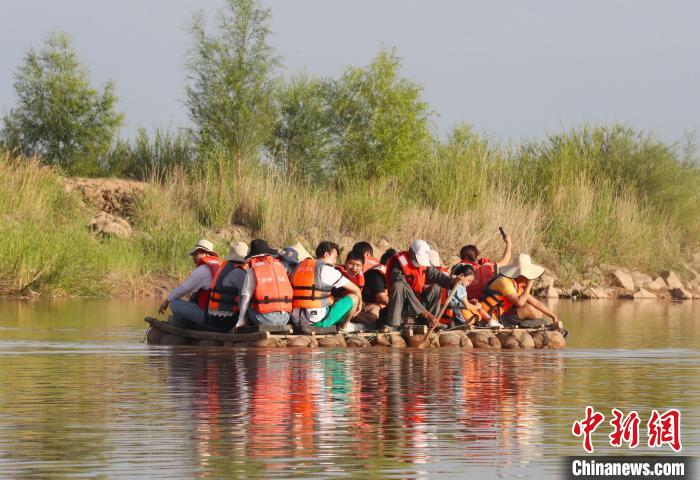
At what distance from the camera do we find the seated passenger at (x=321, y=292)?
787 inches

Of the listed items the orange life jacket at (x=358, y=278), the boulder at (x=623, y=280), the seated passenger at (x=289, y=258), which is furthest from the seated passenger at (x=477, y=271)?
the boulder at (x=623, y=280)

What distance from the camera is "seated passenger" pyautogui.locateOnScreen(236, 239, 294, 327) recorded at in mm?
19719

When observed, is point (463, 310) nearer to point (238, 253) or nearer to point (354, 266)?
point (354, 266)

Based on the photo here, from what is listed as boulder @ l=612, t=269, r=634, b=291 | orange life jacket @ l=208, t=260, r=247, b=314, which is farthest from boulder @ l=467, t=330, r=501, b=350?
boulder @ l=612, t=269, r=634, b=291

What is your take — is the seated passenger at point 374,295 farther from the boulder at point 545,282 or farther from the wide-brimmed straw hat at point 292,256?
the boulder at point 545,282

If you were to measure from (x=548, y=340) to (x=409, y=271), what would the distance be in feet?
7.01

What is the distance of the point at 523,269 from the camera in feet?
68.6

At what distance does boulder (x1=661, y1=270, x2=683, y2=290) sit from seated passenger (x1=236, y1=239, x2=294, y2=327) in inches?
840

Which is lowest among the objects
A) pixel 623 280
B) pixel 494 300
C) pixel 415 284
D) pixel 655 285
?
pixel 494 300

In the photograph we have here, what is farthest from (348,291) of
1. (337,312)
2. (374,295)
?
(374,295)

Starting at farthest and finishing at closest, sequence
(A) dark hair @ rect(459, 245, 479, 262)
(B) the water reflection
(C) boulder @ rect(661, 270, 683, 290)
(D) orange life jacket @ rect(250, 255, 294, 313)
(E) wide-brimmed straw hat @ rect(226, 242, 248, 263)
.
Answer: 1. (C) boulder @ rect(661, 270, 683, 290)
2. (A) dark hair @ rect(459, 245, 479, 262)
3. (E) wide-brimmed straw hat @ rect(226, 242, 248, 263)
4. (D) orange life jacket @ rect(250, 255, 294, 313)
5. (B) the water reflection

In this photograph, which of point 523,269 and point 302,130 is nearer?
point 523,269

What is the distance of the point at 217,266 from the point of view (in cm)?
2088

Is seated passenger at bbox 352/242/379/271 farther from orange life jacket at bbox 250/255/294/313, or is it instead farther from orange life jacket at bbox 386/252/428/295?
orange life jacket at bbox 250/255/294/313
